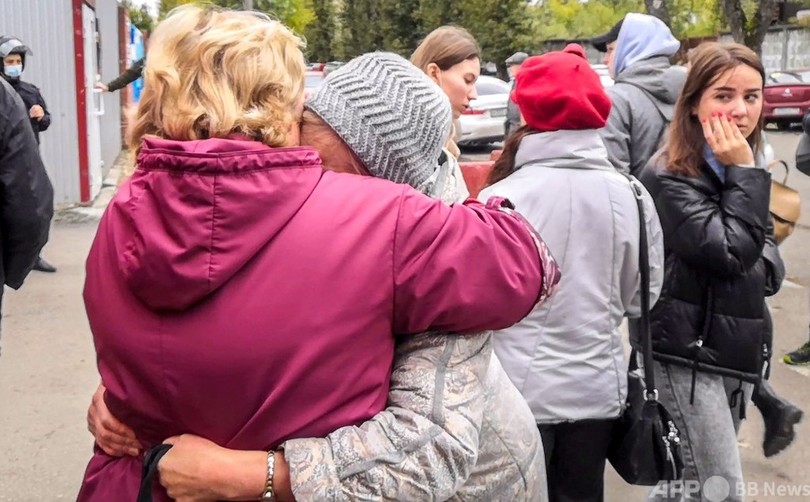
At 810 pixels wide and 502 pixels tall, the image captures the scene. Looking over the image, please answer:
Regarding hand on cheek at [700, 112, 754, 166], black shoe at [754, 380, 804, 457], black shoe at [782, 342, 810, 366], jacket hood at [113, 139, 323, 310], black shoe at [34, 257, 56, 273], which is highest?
jacket hood at [113, 139, 323, 310]

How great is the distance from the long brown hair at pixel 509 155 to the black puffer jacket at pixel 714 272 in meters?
0.50

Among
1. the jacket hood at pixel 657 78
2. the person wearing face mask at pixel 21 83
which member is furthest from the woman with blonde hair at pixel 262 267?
the person wearing face mask at pixel 21 83

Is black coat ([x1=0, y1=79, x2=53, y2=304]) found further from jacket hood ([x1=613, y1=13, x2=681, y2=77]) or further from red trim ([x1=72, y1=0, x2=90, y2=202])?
red trim ([x1=72, y1=0, x2=90, y2=202])

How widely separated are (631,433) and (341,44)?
4495 centimetres

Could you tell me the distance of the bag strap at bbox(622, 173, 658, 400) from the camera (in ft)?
8.96

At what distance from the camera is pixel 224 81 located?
1.46m

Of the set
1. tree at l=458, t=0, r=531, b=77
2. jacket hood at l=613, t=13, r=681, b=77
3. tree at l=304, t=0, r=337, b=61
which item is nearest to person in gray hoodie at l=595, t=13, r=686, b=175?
jacket hood at l=613, t=13, r=681, b=77

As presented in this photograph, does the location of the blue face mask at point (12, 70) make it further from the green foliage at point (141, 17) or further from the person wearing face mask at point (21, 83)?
the green foliage at point (141, 17)

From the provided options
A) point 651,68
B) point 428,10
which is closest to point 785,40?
point 428,10

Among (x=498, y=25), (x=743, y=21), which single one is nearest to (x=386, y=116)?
(x=743, y=21)

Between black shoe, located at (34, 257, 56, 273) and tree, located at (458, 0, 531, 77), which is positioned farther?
tree, located at (458, 0, 531, 77)

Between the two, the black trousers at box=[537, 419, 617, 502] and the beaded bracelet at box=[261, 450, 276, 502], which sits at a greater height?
the beaded bracelet at box=[261, 450, 276, 502]

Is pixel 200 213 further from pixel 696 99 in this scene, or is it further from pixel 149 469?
pixel 696 99

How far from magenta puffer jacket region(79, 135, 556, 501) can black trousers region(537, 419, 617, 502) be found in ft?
4.52
